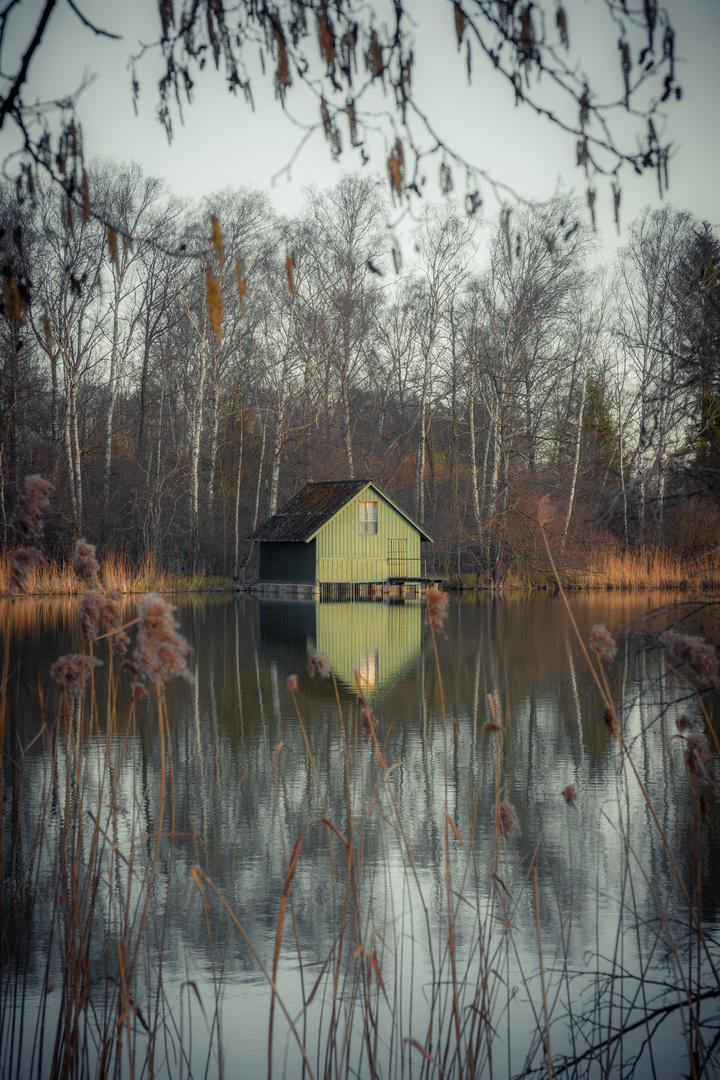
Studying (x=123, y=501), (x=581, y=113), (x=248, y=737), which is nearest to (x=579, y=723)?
(x=248, y=737)

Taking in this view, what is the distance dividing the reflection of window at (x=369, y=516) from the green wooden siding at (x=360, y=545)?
165 millimetres

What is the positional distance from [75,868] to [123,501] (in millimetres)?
32747

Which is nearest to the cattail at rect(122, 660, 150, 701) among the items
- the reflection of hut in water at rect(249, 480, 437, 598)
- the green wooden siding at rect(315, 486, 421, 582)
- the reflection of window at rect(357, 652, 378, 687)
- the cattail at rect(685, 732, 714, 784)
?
the cattail at rect(685, 732, 714, 784)

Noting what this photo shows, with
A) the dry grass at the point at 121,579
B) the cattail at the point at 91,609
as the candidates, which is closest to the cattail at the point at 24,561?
the cattail at the point at 91,609

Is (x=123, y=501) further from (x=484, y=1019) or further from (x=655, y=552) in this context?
(x=484, y=1019)

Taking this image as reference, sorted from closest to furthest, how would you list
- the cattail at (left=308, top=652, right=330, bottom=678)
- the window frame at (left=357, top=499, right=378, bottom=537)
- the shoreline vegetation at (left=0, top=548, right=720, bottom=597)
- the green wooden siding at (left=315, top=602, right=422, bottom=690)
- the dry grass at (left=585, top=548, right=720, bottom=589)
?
the cattail at (left=308, top=652, right=330, bottom=678) → the green wooden siding at (left=315, top=602, right=422, bottom=690) → the shoreline vegetation at (left=0, top=548, right=720, bottom=597) → the dry grass at (left=585, top=548, right=720, bottom=589) → the window frame at (left=357, top=499, right=378, bottom=537)

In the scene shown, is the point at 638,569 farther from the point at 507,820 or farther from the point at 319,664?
the point at 507,820

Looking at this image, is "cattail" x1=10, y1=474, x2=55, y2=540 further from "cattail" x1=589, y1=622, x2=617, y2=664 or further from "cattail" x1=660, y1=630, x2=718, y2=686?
"cattail" x1=660, y1=630, x2=718, y2=686

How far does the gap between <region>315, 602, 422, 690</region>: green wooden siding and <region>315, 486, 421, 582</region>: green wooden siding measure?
521 cm

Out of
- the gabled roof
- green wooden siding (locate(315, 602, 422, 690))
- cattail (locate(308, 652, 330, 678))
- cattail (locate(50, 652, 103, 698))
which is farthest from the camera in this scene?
the gabled roof

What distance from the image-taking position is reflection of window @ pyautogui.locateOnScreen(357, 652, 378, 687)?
550 inches

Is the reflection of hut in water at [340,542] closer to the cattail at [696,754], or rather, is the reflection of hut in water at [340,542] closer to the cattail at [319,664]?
the cattail at [319,664]

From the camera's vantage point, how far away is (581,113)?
3057 millimetres

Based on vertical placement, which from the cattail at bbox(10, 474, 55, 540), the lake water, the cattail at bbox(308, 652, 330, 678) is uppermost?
the cattail at bbox(10, 474, 55, 540)
